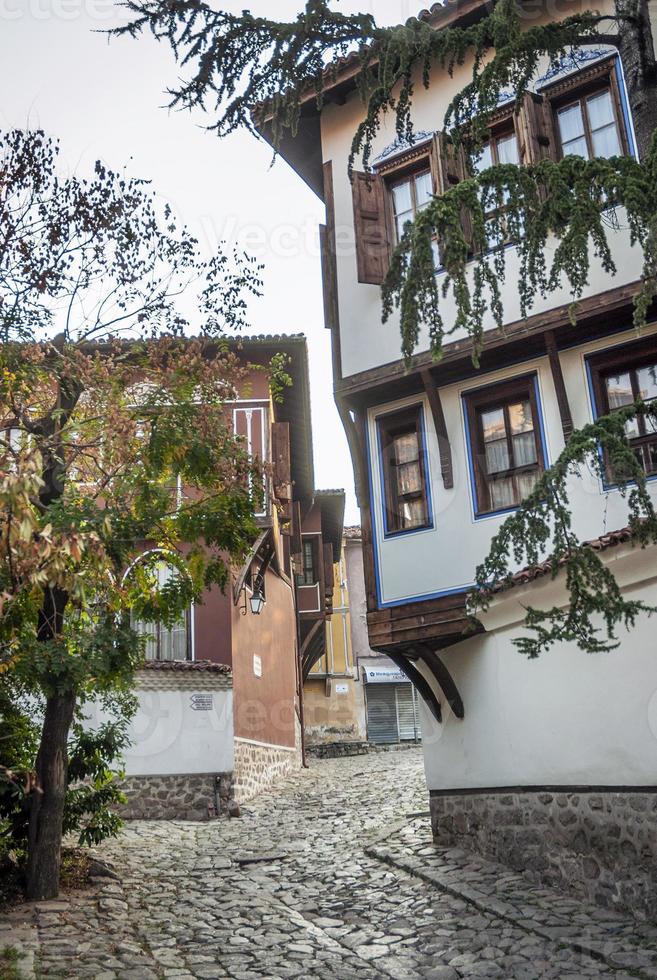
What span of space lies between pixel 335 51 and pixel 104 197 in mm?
3694

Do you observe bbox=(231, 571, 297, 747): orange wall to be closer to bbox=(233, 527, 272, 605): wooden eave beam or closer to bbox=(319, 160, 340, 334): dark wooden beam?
bbox=(233, 527, 272, 605): wooden eave beam

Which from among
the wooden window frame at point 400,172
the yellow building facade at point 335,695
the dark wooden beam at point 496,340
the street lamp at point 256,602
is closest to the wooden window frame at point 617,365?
the dark wooden beam at point 496,340

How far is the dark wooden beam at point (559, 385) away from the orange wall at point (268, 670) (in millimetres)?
8315

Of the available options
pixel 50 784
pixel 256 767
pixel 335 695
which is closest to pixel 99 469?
pixel 50 784

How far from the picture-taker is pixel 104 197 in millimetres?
10008

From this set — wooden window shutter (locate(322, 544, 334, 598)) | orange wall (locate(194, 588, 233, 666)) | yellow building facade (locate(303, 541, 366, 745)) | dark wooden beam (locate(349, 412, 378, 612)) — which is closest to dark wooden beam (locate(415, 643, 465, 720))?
dark wooden beam (locate(349, 412, 378, 612))

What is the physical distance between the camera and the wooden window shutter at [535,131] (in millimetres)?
10938

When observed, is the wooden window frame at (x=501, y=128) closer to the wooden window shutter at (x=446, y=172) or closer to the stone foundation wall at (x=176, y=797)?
the wooden window shutter at (x=446, y=172)

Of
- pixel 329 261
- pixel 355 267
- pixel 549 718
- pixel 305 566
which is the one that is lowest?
pixel 549 718

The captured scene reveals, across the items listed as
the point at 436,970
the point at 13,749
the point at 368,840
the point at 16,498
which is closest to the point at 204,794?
the point at 368,840

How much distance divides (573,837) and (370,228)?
7.53 meters

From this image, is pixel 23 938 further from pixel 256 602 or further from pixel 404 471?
pixel 256 602

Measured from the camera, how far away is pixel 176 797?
14.9 meters

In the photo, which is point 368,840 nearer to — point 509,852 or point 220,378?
point 509,852
